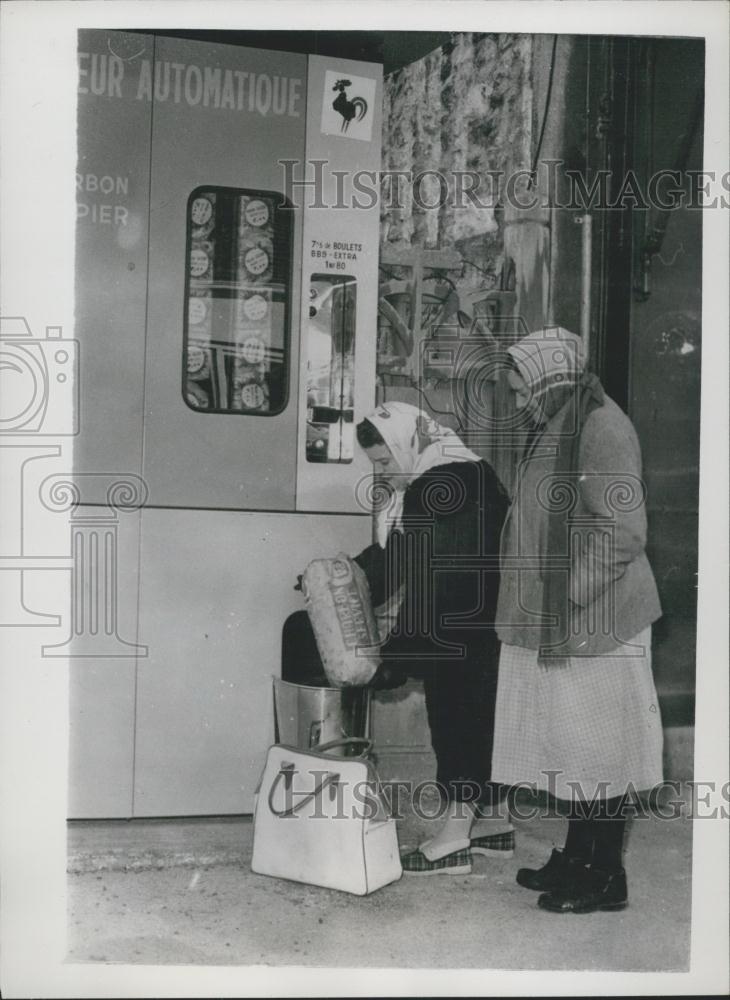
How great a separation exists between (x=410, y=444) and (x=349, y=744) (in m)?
0.91

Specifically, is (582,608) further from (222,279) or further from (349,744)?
(222,279)

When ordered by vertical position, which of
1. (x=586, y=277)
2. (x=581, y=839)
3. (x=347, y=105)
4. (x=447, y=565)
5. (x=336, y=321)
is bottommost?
(x=581, y=839)

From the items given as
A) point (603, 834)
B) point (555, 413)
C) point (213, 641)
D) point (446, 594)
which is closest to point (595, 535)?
point (555, 413)

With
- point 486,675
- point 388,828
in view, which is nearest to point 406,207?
point 486,675

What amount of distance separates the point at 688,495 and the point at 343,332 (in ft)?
3.68

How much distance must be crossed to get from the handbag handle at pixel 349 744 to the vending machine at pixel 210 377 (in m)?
0.24

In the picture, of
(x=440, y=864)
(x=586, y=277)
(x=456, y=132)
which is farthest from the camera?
(x=586, y=277)

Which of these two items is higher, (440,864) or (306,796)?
(306,796)

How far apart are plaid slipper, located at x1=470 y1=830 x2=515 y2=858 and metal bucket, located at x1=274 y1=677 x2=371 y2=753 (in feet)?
1.51

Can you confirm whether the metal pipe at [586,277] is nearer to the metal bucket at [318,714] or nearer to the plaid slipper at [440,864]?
the metal bucket at [318,714]

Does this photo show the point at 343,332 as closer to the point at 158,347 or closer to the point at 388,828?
the point at 158,347

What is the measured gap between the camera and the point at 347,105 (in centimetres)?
322

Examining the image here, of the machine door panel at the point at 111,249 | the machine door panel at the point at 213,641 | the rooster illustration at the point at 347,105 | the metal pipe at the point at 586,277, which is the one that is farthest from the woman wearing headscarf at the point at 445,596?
the rooster illustration at the point at 347,105

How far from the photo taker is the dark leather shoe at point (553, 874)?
3.09 m
